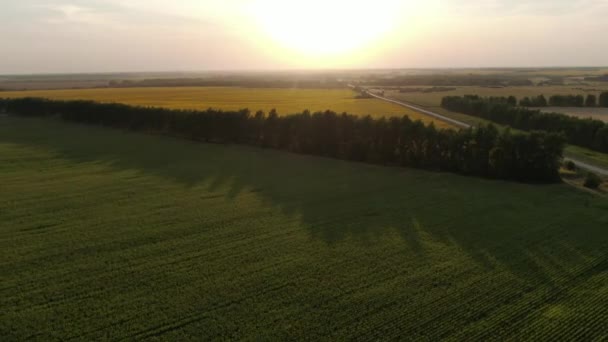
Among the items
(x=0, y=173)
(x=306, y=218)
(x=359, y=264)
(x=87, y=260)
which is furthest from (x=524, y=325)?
(x=0, y=173)

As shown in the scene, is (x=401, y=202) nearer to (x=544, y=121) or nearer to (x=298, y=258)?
(x=298, y=258)

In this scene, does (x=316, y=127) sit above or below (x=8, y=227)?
above

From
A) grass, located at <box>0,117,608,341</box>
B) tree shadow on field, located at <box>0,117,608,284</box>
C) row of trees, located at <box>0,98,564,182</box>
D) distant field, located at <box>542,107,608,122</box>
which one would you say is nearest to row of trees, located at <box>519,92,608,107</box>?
distant field, located at <box>542,107,608,122</box>

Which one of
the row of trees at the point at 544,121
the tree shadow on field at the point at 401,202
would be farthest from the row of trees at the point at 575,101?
the tree shadow on field at the point at 401,202

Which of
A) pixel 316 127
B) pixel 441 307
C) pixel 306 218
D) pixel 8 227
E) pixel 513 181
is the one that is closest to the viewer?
pixel 441 307

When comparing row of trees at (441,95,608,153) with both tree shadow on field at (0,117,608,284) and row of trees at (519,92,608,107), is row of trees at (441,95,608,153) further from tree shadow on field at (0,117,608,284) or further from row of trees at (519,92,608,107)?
row of trees at (519,92,608,107)

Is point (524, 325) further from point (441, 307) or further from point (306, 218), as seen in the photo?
point (306, 218)
